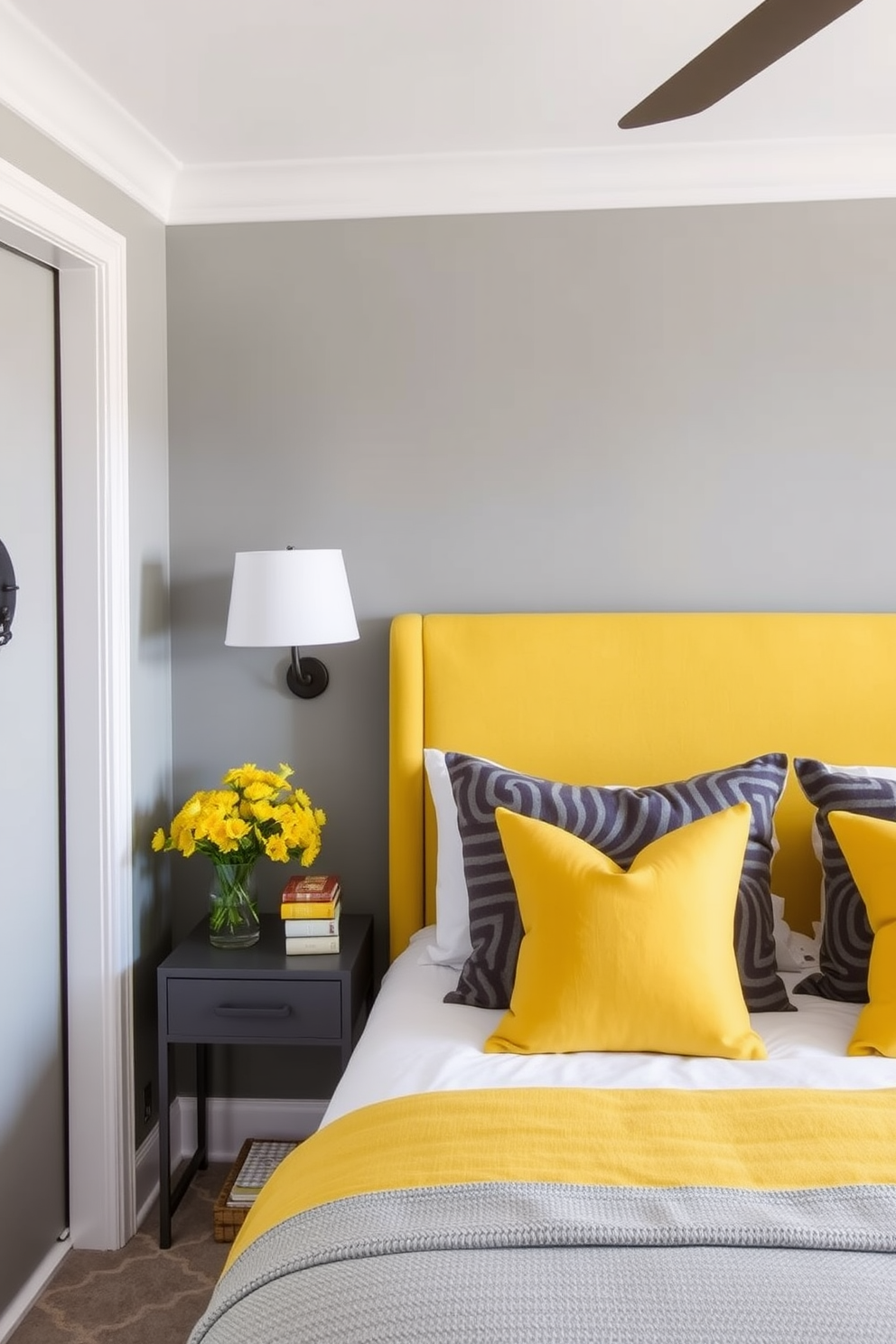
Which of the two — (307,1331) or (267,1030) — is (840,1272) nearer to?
(307,1331)

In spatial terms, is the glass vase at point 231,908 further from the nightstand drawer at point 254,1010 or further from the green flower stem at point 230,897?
the nightstand drawer at point 254,1010

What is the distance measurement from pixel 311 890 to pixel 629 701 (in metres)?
0.87

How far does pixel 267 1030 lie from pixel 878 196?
239cm

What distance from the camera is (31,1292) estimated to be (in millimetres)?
2305

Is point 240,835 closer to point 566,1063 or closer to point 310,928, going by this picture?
point 310,928

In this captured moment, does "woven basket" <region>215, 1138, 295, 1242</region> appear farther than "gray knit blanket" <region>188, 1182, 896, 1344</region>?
Yes

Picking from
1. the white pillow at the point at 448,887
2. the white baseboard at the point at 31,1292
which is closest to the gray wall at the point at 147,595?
the white baseboard at the point at 31,1292

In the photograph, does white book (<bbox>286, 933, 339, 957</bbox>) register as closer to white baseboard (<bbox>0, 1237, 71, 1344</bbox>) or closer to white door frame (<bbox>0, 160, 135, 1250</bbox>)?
white door frame (<bbox>0, 160, 135, 1250</bbox>)

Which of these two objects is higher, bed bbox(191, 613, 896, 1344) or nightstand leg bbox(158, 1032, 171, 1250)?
bed bbox(191, 613, 896, 1344)

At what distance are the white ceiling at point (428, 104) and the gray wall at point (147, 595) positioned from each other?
0.18m

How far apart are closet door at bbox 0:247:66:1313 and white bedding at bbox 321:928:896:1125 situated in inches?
30.3

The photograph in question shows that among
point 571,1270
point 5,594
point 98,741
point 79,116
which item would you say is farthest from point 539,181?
point 571,1270

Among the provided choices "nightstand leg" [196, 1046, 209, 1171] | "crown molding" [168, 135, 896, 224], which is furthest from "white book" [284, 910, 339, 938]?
"crown molding" [168, 135, 896, 224]

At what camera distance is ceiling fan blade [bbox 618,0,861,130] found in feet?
4.43
